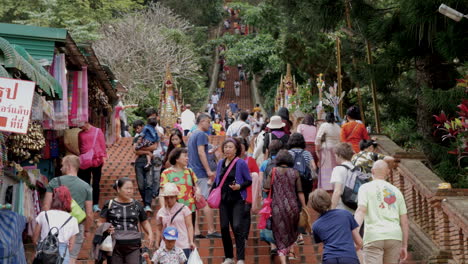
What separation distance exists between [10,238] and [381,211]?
12.1 feet

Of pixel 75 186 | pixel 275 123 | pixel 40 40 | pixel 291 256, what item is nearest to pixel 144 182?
pixel 275 123

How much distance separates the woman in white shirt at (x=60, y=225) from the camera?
876cm

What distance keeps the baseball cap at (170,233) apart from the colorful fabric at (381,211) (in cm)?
204

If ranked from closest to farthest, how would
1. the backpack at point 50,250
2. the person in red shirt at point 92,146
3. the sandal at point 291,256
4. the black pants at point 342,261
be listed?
the black pants at point 342,261, the backpack at point 50,250, the sandal at point 291,256, the person in red shirt at point 92,146

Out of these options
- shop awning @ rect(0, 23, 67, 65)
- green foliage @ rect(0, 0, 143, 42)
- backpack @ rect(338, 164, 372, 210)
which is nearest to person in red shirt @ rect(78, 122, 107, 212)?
shop awning @ rect(0, 23, 67, 65)

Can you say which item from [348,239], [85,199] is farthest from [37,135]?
[348,239]

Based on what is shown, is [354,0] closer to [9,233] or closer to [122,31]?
[9,233]

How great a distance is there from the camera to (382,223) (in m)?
8.49

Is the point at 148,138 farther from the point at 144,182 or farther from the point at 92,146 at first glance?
the point at 92,146

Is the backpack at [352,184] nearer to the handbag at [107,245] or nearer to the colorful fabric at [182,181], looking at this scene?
the colorful fabric at [182,181]

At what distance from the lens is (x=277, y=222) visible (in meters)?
10.6

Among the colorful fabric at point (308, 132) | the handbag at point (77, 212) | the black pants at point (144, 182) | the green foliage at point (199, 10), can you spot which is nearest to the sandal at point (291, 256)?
the handbag at point (77, 212)

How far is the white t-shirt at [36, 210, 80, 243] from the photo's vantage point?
28.7 feet

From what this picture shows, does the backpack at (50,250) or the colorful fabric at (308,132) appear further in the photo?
the colorful fabric at (308,132)
